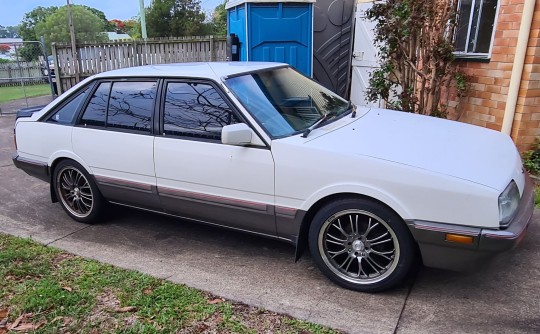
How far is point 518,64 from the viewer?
5.20 meters

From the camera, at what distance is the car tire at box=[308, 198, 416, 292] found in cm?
296

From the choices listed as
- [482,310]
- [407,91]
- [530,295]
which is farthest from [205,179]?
[407,91]

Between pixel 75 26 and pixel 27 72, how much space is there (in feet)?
56.9

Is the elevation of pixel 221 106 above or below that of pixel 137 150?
above

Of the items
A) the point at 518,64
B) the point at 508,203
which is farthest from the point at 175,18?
the point at 508,203

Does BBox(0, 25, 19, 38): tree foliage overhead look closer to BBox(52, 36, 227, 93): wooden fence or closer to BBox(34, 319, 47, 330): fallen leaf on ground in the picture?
BBox(52, 36, 227, 93): wooden fence

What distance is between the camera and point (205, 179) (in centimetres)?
358

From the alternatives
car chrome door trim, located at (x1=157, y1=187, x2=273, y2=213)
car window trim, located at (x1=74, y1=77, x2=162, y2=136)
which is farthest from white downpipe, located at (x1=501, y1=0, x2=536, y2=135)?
car window trim, located at (x1=74, y1=77, x2=162, y2=136)

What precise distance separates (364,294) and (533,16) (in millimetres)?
4007

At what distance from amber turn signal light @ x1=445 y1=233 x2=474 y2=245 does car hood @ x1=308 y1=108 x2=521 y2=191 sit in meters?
0.35

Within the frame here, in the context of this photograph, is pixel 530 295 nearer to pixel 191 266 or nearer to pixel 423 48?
pixel 191 266

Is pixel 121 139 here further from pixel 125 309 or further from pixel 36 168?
pixel 125 309

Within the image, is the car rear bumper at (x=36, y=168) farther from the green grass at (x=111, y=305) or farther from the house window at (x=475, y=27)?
the house window at (x=475, y=27)

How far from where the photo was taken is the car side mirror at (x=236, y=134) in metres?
3.20
